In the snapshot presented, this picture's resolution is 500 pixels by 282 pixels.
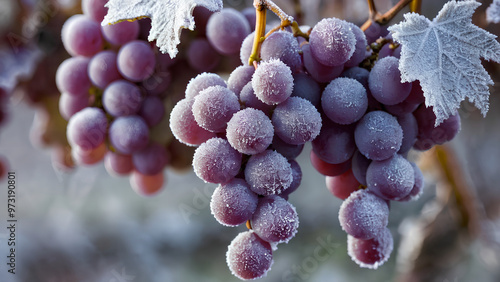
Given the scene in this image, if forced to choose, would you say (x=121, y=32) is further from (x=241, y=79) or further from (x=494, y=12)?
(x=494, y=12)

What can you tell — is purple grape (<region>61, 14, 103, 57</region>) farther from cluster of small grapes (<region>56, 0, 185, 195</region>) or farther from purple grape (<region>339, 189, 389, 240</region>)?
purple grape (<region>339, 189, 389, 240</region>)

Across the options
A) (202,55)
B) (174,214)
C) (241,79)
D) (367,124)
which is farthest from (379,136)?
(174,214)

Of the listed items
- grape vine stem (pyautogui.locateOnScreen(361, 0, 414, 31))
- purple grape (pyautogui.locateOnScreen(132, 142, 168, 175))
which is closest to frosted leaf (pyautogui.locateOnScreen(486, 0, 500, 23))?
grape vine stem (pyautogui.locateOnScreen(361, 0, 414, 31))

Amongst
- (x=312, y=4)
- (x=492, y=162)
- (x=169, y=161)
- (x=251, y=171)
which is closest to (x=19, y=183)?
(x=169, y=161)

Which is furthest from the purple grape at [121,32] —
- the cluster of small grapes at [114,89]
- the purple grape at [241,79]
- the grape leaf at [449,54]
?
the grape leaf at [449,54]

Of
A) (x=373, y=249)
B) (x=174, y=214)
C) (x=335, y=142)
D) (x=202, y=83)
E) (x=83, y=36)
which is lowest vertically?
(x=174, y=214)

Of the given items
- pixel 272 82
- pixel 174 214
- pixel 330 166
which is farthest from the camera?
pixel 174 214

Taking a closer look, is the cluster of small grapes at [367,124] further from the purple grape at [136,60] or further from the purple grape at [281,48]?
the purple grape at [136,60]
